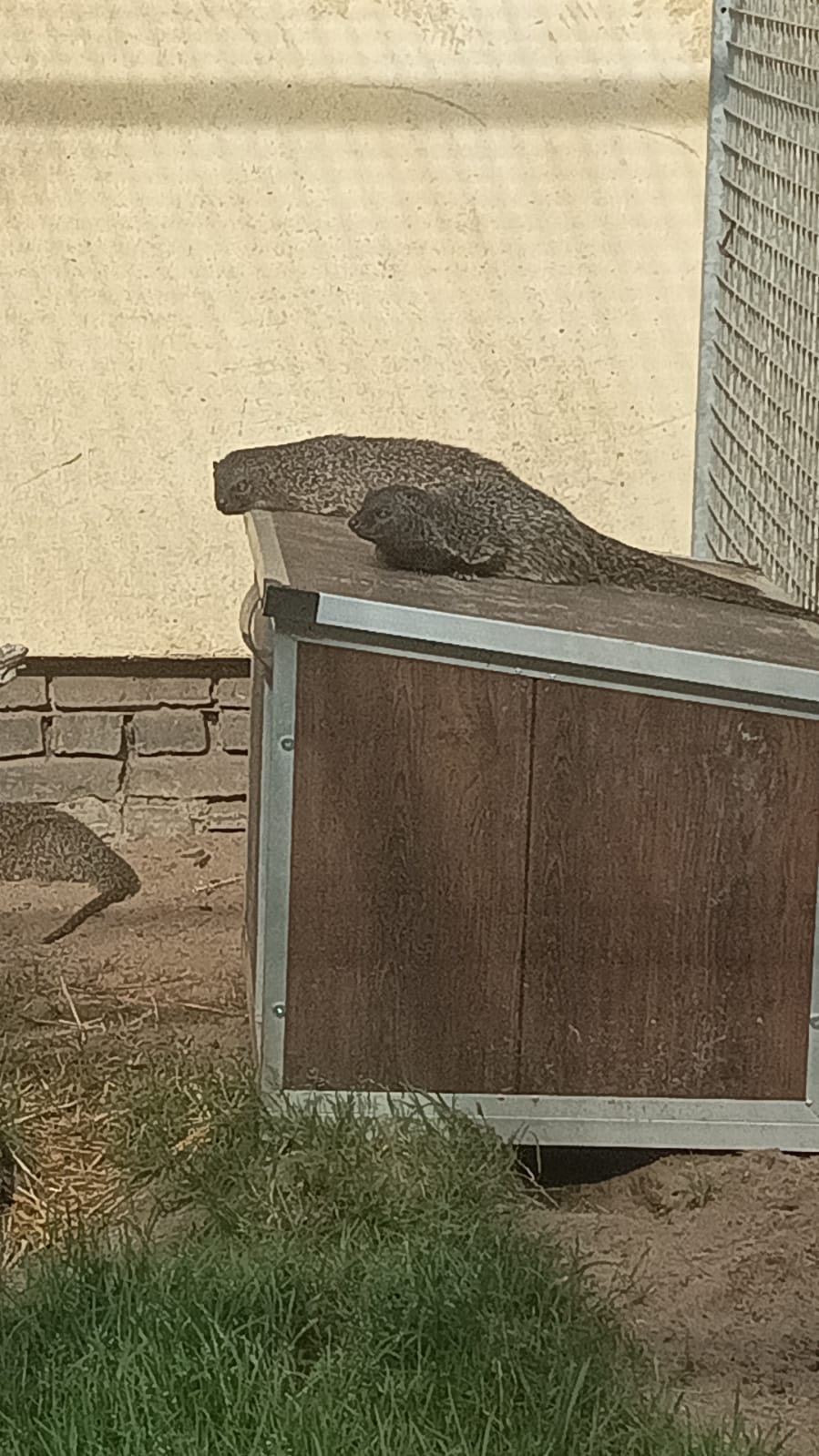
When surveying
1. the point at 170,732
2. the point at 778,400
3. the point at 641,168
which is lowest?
the point at 170,732

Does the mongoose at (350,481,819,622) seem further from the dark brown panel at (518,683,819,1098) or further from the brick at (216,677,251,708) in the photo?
the brick at (216,677,251,708)

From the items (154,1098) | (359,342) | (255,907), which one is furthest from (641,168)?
(154,1098)

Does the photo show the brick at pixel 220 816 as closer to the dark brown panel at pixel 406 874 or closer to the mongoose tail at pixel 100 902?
the mongoose tail at pixel 100 902

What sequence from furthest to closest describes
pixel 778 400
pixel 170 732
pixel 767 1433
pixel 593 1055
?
pixel 170 732 → pixel 778 400 → pixel 593 1055 → pixel 767 1433

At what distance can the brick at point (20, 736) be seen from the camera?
633 cm

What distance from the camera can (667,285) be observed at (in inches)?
238

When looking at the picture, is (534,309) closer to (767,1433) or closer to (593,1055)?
(593,1055)

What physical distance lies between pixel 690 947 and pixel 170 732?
→ 2963mm

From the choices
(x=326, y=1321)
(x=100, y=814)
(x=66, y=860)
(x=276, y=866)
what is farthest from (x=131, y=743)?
(x=326, y=1321)

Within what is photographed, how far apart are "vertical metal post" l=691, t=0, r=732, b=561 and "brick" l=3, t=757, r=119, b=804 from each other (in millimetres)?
1956

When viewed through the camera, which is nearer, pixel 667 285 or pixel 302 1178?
pixel 302 1178

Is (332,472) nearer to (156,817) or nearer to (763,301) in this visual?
(763,301)

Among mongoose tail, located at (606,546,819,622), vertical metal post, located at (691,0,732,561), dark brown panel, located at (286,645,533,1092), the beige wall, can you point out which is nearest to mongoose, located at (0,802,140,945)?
the beige wall

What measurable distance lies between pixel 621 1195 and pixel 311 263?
3202mm
